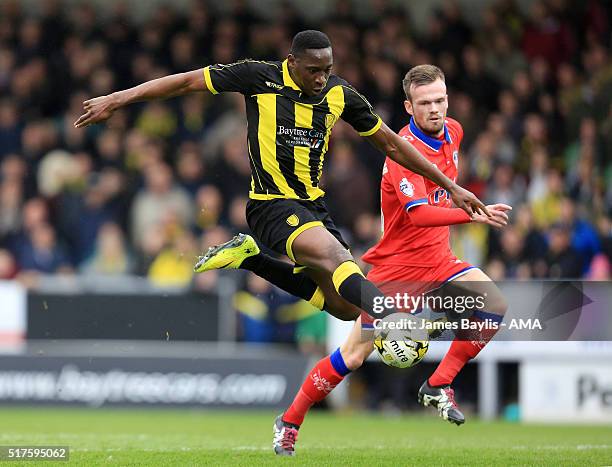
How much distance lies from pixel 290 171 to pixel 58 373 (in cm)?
714

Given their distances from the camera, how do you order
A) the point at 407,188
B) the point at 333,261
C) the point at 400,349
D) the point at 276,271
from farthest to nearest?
the point at 276,271, the point at 407,188, the point at 333,261, the point at 400,349

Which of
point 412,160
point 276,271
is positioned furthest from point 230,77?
point 276,271

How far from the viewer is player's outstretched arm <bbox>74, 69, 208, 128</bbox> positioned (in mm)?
7699

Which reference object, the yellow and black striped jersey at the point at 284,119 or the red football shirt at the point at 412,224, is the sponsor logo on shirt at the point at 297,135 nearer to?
the yellow and black striped jersey at the point at 284,119

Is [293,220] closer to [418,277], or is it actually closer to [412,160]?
[412,160]

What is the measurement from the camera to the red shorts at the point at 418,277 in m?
8.56

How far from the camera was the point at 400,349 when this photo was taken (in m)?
7.61

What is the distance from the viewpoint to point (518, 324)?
29.0ft

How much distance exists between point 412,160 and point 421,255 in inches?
31.1

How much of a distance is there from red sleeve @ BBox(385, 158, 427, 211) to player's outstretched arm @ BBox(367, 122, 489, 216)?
0.50ft

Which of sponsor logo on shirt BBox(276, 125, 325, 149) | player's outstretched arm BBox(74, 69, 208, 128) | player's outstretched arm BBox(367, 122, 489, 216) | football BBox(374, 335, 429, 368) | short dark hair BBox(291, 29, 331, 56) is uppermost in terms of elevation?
short dark hair BBox(291, 29, 331, 56)

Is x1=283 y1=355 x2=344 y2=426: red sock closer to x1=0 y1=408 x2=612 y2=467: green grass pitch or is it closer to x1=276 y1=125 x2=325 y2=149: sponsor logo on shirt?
x1=0 y1=408 x2=612 y2=467: green grass pitch

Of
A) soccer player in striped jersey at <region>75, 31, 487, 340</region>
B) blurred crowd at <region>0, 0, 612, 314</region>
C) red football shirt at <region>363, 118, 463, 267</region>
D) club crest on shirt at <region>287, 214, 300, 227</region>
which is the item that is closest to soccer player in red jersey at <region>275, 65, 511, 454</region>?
red football shirt at <region>363, 118, 463, 267</region>

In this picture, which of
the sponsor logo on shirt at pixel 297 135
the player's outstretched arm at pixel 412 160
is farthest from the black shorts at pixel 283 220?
the player's outstretched arm at pixel 412 160
